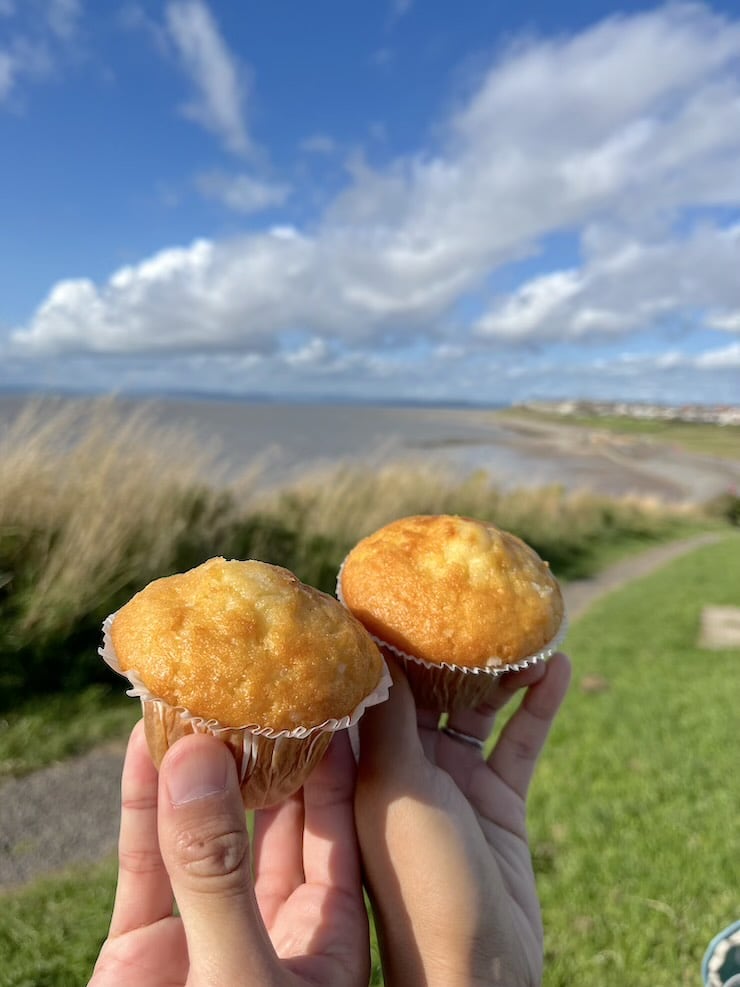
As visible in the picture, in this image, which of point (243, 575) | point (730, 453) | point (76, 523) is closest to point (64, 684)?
point (76, 523)

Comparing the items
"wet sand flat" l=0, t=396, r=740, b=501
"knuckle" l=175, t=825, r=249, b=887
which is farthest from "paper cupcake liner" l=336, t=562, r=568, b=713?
"wet sand flat" l=0, t=396, r=740, b=501

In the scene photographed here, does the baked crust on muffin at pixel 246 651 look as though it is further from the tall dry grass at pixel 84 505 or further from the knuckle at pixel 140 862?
the tall dry grass at pixel 84 505

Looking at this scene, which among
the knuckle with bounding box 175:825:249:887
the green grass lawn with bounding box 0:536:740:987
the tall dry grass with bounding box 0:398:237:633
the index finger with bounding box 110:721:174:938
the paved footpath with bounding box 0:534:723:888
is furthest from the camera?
the tall dry grass with bounding box 0:398:237:633

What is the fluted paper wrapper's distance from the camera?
5.89 ft

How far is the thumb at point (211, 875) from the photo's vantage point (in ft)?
4.98

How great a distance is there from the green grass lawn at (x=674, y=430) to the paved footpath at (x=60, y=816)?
79306mm

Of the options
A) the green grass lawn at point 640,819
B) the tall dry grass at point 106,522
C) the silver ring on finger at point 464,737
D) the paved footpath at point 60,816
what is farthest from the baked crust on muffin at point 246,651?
the tall dry grass at point 106,522

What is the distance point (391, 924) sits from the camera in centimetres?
205

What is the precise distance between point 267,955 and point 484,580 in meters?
1.34

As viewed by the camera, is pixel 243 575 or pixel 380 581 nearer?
pixel 243 575

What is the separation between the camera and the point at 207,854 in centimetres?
151

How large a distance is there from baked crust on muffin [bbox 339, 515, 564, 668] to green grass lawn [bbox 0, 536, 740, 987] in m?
2.30

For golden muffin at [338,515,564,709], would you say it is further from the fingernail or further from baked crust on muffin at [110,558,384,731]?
the fingernail

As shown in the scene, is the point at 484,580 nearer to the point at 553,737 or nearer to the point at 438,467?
the point at 553,737
